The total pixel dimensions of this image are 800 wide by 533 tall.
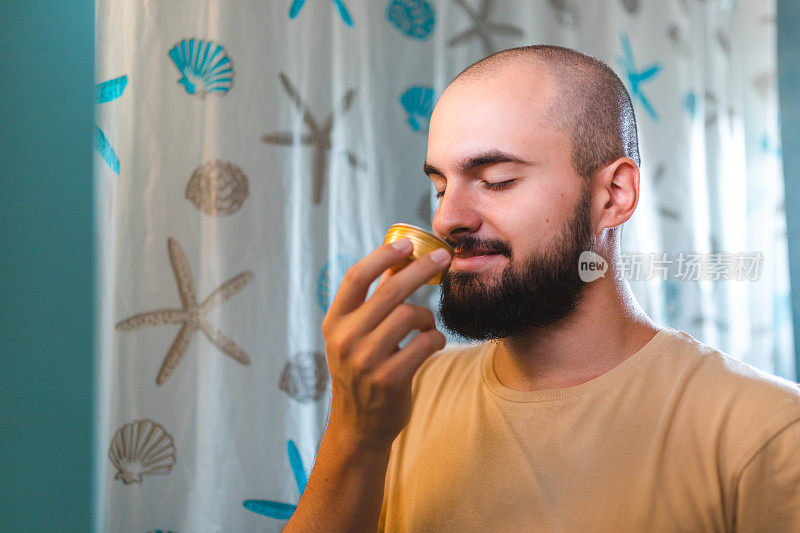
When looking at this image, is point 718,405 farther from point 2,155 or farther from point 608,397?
point 2,155

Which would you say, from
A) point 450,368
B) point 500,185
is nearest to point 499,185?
point 500,185

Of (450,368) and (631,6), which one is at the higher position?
(631,6)

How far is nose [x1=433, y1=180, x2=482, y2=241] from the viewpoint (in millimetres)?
832

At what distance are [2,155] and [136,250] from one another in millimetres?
294

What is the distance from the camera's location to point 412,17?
4.84 feet

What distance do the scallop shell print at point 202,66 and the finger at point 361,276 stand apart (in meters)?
0.78

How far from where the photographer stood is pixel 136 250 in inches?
48.8

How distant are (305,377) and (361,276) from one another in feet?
2.27

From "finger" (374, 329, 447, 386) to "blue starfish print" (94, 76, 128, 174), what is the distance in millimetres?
839

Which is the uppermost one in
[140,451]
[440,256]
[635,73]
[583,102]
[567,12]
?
[567,12]

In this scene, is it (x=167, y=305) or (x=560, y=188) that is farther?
(x=167, y=305)

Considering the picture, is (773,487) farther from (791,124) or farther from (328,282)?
(791,124)

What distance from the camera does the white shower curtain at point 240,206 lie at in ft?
4.02

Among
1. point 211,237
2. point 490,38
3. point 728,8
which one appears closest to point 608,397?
point 211,237
